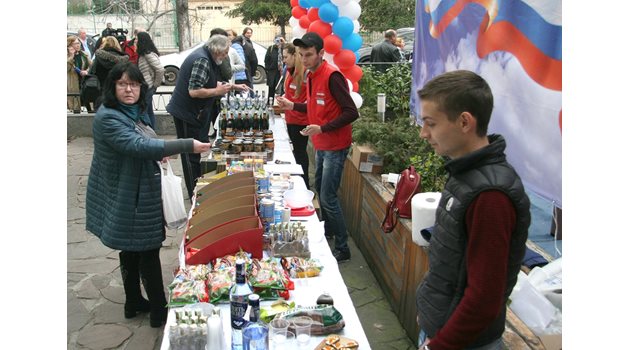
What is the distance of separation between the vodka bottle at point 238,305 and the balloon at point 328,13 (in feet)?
15.2

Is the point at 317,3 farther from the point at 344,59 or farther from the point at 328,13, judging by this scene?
the point at 344,59

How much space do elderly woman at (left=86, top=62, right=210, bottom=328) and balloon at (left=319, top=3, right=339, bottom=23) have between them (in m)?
3.32

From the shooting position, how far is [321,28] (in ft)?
20.7

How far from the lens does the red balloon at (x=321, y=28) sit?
632 centimetres

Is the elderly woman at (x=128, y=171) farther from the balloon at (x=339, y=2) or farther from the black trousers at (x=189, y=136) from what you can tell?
the balloon at (x=339, y=2)

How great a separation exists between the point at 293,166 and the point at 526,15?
227 cm

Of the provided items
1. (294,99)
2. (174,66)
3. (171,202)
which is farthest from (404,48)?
(171,202)

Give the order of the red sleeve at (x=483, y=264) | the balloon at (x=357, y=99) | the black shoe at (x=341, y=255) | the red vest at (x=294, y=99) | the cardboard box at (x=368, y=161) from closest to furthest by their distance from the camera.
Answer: the red sleeve at (x=483, y=264), the black shoe at (x=341, y=255), the cardboard box at (x=368, y=161), the red vest at (x=294, y=99), the balloon at (x=357, y=99)

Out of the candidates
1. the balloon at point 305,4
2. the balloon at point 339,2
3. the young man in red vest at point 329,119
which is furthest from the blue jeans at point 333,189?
the balloon at point 305,4

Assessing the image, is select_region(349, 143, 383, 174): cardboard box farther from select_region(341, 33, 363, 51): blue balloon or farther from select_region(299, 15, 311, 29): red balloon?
select_region(299, 15, 311, 29): red balloon

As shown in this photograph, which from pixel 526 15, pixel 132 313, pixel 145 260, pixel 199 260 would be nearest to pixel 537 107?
pixel 526 15

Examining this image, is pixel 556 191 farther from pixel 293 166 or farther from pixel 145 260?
pixel 145 260

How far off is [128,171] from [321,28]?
3.75 metres

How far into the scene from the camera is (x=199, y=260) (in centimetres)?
273
